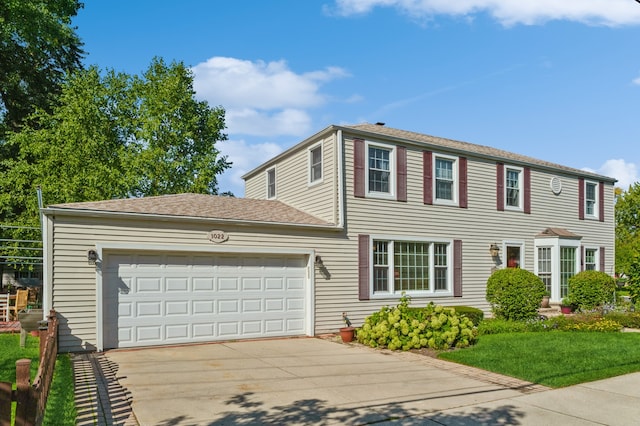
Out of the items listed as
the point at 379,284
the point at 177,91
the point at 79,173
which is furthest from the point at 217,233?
the point at 177,91

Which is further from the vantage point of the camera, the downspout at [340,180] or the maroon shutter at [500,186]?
the maroon shutter at [500,186]

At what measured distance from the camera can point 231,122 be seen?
92.0 feet

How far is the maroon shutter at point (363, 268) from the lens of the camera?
14.0 m

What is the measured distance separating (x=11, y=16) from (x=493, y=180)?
20584 millimetres

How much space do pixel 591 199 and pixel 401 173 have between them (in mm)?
10529

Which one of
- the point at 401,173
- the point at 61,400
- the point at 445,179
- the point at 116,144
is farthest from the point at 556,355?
the point at 116,144

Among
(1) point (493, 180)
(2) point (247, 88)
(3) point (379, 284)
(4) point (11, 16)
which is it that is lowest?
(3) point (379, 284)

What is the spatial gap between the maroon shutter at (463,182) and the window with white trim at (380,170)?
9.24ft

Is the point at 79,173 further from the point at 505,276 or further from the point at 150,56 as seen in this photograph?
the point at 505,276

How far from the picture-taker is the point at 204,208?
1284 centimetres

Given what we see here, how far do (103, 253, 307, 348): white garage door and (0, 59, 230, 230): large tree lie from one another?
482 inches

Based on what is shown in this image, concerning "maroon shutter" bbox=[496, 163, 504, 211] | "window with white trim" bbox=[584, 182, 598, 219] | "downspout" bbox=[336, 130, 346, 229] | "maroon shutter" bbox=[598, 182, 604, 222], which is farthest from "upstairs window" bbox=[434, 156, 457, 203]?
"maroon shutter" bbox=[598, 182, 604, 222]

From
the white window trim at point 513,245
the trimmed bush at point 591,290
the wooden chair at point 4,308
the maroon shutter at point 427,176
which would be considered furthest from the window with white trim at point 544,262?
the wooden chair at point 4,308

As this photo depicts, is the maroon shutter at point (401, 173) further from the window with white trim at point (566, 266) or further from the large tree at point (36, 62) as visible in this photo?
the large tree at point (36, 62)
